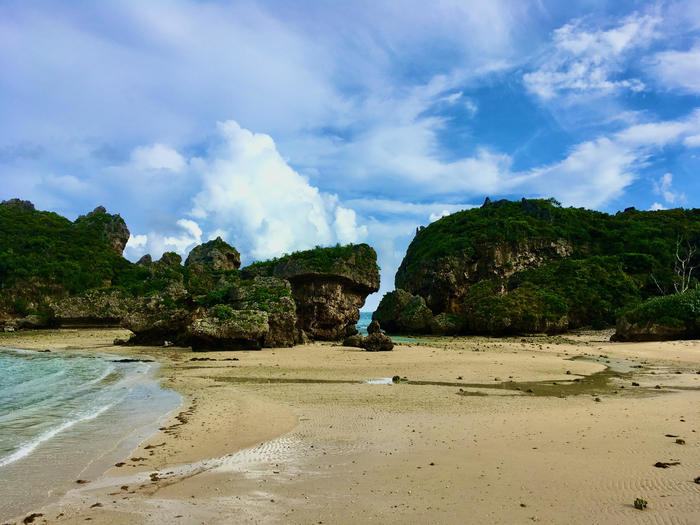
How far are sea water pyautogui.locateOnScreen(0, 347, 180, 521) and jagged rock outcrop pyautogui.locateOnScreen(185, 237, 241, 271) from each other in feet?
132

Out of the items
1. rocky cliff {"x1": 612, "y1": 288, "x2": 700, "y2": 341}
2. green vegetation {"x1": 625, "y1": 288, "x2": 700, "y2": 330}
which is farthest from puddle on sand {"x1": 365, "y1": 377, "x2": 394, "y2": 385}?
green vegetation {"x1": 625, "y1": 288, "x2": 700, "y2": 330}

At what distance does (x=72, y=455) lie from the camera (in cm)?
623

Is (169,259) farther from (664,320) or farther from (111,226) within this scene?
(664,320)

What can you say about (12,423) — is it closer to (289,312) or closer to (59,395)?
(59,395)

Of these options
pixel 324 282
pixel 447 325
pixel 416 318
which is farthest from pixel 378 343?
pixel 416 318

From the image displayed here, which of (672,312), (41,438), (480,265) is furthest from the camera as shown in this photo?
(480,265)

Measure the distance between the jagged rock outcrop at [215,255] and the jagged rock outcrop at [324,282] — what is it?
22.2 meters

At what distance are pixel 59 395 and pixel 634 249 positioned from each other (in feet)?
195

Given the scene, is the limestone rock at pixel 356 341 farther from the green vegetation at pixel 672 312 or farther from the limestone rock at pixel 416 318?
the limestone rock at pixel 416 318

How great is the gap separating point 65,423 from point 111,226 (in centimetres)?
6648

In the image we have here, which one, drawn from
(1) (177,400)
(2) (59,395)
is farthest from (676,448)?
(2) (59,395)

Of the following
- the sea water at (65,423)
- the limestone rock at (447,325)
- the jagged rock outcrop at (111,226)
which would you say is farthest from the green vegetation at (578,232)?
the sea water at (65,423)

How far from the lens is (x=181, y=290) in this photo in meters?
28.4

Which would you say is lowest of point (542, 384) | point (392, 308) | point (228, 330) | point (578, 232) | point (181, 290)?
point (542, 384)
